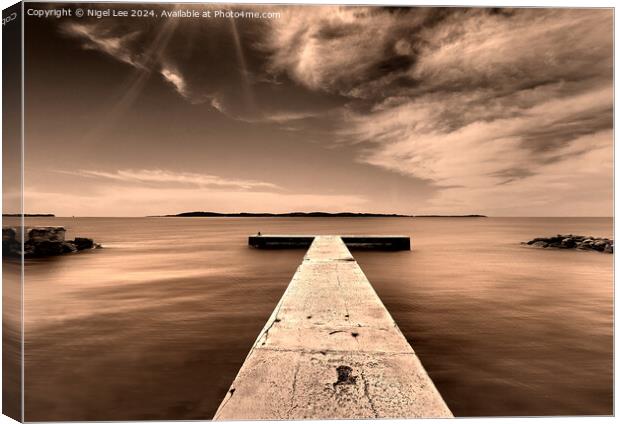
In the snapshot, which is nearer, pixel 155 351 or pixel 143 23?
pixel 143 23

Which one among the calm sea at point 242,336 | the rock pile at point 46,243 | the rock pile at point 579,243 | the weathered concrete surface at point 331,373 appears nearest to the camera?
the weathered concrete surface at point 331,373

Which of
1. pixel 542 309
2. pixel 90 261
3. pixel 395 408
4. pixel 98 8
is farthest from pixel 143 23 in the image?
pixel 90 261

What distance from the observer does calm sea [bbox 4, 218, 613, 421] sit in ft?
13.6

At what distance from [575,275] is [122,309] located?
12.8m

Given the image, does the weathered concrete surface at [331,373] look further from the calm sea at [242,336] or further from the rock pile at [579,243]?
the rock pile at [579,243]

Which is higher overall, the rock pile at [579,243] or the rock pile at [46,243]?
the rock pile at [46,243]

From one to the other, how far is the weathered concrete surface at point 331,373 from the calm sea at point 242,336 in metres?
1.29

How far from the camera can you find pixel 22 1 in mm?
3070

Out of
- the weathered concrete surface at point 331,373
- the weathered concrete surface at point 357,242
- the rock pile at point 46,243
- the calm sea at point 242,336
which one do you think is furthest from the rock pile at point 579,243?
the rock pile at point 46,243

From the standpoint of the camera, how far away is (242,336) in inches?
245

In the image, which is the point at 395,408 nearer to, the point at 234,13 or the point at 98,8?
the point at 234,13

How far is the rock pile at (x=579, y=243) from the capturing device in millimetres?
18688

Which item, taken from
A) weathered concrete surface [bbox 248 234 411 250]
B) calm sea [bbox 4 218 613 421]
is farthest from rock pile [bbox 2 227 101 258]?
weathered concrete surface [bbox 248 234 411 250]

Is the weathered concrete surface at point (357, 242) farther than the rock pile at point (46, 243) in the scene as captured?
Yes
